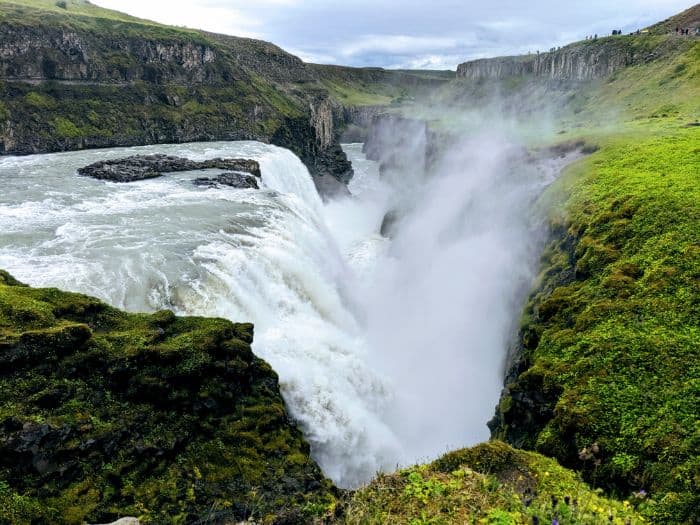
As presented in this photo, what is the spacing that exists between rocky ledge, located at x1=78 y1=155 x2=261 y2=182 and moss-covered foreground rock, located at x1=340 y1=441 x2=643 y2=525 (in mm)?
39040

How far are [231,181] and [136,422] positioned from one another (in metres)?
31.8

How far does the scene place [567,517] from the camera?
6.81 meters

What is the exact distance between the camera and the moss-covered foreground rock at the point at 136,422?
9.10 metres

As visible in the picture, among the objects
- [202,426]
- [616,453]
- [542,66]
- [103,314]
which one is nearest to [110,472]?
[202,426]

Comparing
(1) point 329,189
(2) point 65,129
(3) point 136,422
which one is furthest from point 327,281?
(2) point 65,129

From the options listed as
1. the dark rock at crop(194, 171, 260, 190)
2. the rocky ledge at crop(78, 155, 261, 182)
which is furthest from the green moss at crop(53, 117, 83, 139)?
the dark rock at crop(194, 171, 260, 190)

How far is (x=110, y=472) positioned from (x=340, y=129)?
150 meters

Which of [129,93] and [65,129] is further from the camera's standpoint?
[129,93]

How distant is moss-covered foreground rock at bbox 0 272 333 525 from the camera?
9.10 metres

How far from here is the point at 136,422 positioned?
425 inches

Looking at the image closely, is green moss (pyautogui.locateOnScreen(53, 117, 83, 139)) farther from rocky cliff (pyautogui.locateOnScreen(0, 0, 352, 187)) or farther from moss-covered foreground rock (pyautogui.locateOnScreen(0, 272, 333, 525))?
moss-covered foreground rock (pyautogui.locateOnScreen(0, 272, 333, 525))

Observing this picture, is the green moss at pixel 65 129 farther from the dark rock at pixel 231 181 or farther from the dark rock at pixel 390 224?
the dark rock at pixel 390 224

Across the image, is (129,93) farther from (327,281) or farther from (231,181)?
(327,281)

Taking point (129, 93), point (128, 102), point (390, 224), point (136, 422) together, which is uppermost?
point (129, 93)
